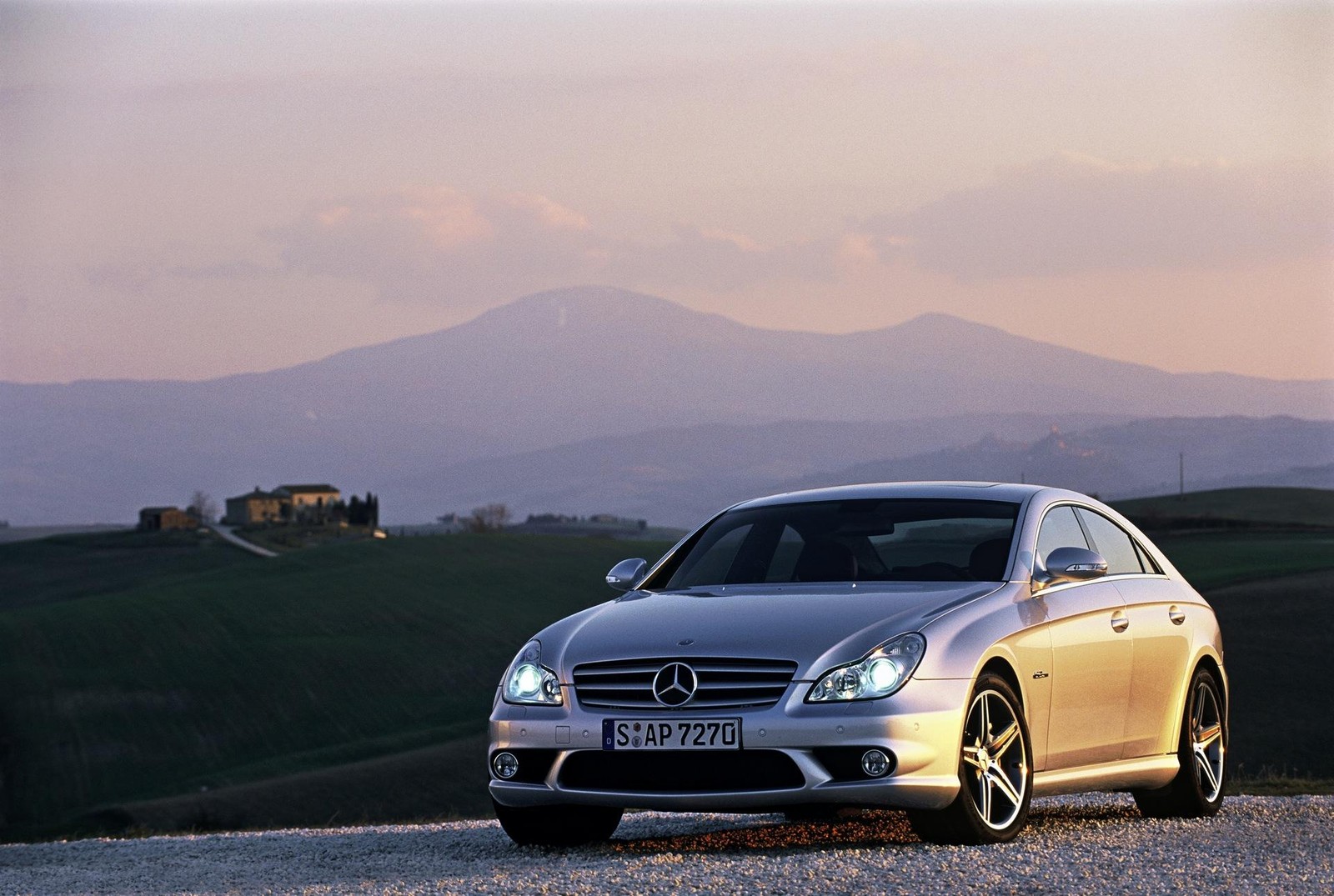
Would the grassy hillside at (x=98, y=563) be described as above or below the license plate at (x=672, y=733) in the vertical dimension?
below

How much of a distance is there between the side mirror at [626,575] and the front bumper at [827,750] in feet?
5.29

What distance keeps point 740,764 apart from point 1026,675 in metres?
1.59

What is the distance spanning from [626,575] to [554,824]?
4.85 ft

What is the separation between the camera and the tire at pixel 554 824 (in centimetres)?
916

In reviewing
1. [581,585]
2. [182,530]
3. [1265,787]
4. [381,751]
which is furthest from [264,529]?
[1265,787]

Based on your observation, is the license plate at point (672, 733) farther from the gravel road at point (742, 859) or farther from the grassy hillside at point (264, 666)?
the grassy hillside at point (264, 666)

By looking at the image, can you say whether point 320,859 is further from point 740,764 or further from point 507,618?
point 507,618

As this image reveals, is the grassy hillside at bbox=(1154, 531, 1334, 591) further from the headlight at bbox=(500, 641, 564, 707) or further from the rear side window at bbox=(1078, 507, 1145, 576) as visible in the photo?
the headlight at bbox=(500, 641, 564, 707)

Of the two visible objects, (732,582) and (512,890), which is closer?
(512,890)

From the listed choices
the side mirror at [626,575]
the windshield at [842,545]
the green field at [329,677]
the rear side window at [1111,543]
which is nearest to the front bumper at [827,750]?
the windshield at [842,545]

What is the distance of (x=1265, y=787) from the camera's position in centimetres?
1628

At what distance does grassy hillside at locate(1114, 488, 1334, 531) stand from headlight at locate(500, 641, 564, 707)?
93.3 metres

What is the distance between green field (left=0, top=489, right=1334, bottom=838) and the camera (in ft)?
162

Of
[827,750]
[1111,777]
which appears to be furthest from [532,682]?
[1111,777]
